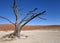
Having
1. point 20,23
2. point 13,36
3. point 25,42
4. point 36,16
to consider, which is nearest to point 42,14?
point 36,16

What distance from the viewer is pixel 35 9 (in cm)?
1633

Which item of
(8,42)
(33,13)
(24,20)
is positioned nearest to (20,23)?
(24,20)

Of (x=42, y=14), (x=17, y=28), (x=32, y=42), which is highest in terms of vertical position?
(x=42, y=14)

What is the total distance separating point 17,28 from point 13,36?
2.30 feet

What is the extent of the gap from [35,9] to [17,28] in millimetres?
2224

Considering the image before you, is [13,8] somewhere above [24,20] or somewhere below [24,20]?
above

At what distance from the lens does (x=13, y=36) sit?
15445 millimetres

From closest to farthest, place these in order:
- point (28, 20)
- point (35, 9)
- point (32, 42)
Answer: point (32, 42)
point (28, 20)
point (35, 9)

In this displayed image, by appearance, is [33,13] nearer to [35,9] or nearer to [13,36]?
[35,9]

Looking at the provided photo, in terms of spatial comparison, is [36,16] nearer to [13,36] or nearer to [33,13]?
[33,13]

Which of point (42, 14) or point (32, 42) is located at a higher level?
point (42, 14)

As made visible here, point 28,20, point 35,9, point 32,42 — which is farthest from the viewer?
point 35,9

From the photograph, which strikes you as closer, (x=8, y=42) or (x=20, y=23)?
(x=8, y=42)

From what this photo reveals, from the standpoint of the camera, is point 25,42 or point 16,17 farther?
point 16,17
